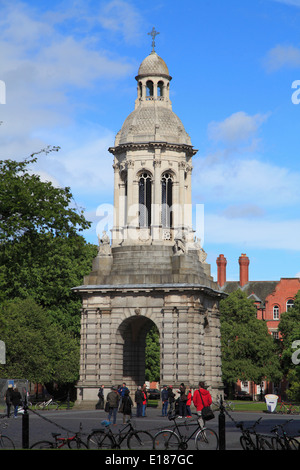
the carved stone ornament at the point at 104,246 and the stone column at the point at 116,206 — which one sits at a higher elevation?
the stone column at the point at 116,206

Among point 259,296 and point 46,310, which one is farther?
point 259,296

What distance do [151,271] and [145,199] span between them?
6650 millimetres

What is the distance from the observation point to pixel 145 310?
175ft

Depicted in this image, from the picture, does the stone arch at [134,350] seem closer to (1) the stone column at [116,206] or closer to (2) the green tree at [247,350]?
(1) the stone column at [116,206]

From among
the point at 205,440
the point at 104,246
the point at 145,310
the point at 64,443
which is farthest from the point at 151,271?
the point at 64,443

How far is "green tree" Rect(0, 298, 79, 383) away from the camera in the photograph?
62719 millimetres

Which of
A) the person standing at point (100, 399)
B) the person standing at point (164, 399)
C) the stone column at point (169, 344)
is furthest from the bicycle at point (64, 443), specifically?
the stone column at point (169, 344)

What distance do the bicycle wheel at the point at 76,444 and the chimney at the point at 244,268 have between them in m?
94.4

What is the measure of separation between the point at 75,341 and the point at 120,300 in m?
16.7

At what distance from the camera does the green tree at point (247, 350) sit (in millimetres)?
89375

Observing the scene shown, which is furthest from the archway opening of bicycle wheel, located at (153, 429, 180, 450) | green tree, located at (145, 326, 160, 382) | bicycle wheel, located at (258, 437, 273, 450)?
bicycle wheel, located at (258, 437, 273, 450)

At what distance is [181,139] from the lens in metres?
58.9
